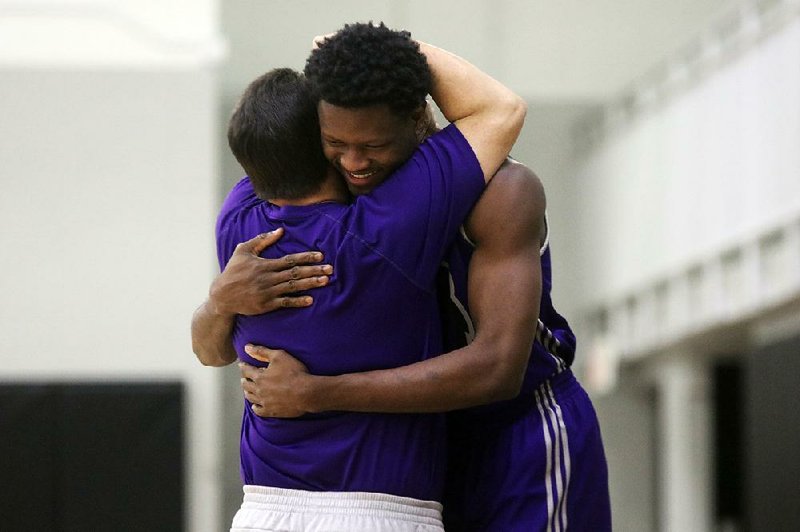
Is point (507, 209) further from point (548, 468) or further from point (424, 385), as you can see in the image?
point (548, 468)

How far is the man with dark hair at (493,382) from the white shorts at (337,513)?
0.20 meters

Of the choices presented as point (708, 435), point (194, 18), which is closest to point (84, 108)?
point (194, 18)

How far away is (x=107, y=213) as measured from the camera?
52.2ft

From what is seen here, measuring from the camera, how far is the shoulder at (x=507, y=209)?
3.48 meters

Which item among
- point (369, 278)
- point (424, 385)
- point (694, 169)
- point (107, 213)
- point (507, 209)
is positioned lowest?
point (424, 385)

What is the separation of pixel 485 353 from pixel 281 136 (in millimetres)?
672

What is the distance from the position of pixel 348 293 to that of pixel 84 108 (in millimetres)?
12904

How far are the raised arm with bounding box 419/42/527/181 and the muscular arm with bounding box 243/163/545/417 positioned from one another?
0.33 feet

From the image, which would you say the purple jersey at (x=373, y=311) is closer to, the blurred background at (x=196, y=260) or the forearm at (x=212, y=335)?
the forearm at (x=212, y=335)

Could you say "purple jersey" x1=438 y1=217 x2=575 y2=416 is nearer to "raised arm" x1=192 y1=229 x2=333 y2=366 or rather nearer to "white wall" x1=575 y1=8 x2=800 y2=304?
"raised arm" x1=192 y1=229 x2=333 y2=366

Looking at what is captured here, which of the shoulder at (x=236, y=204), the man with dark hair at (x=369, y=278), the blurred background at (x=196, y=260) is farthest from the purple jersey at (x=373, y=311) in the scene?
the blurred background at (x=196, y=260)

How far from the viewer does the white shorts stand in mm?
3473

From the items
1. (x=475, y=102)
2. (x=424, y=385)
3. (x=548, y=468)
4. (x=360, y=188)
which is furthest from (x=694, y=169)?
(x=424, y=385)

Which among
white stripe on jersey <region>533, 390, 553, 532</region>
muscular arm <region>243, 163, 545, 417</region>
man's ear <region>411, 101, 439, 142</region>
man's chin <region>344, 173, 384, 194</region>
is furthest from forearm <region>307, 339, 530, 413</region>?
man's ear <region>411, 101, 439, 142</region>
